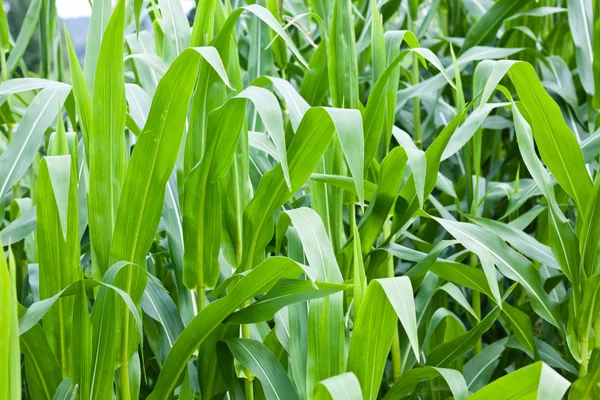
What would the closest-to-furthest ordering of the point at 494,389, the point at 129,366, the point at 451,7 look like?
the point at 494,389 → the point at 129,366 → the point at 451,7

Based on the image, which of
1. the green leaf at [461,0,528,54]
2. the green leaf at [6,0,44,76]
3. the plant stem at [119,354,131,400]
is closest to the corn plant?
the plant stem at [119,354,131,400]

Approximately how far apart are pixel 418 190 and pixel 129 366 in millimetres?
312

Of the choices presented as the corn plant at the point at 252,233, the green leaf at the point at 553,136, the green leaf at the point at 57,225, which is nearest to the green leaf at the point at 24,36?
the corn plant at the point at 252,233

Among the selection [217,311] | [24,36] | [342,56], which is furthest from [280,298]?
[24,36]

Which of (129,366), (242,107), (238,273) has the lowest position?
(129,366)

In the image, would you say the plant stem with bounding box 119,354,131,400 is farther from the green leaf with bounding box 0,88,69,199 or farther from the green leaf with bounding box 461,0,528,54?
the green leaf with bounding box 461,0,528,54

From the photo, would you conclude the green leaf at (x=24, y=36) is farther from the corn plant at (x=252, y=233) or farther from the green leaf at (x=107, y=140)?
the green leaf at (x=107, y=140)

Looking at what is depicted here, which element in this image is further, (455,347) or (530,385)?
(455,347)

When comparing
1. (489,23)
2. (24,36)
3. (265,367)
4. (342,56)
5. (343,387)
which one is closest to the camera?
(343,387)

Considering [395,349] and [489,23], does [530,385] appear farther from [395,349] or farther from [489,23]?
→ [489,23]

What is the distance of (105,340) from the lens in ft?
1.77

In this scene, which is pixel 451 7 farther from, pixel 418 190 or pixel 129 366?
pixel 129 366

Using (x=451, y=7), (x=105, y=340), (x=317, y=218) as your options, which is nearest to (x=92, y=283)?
(x=105, y=340)

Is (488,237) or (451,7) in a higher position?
(451,7)
